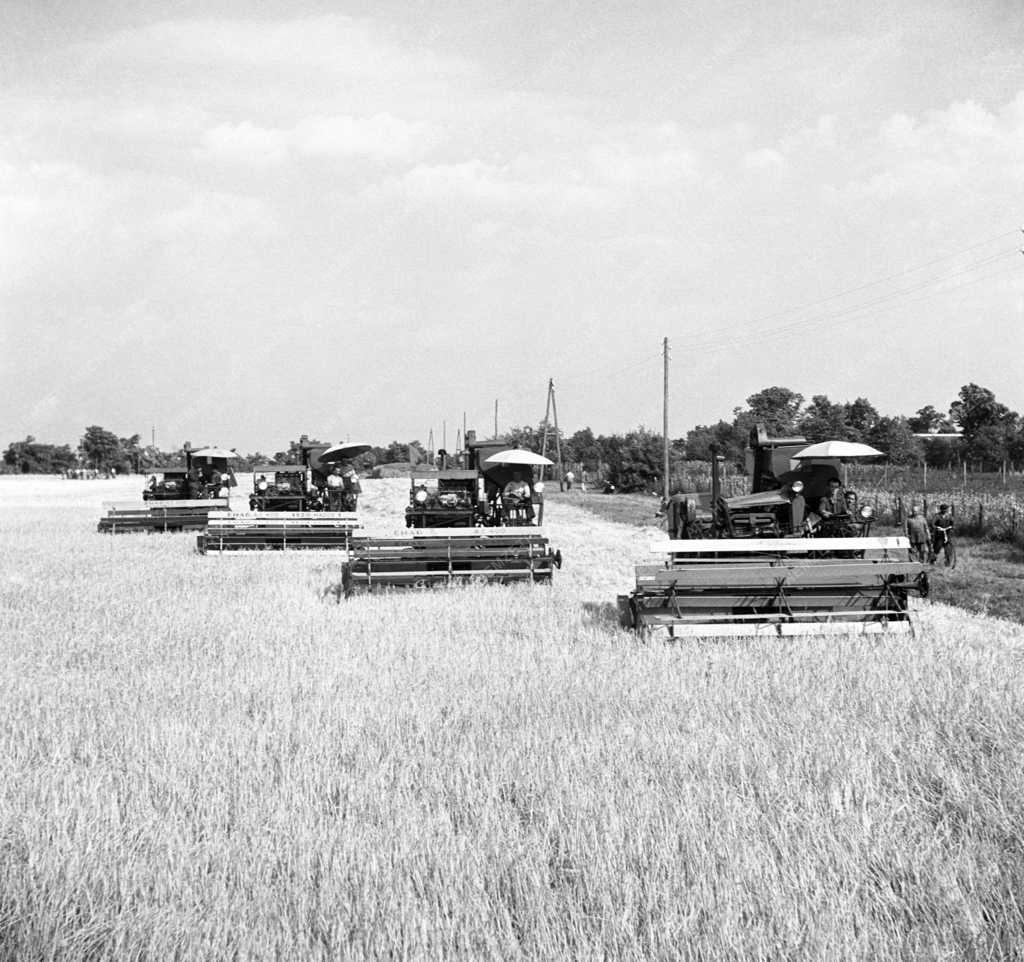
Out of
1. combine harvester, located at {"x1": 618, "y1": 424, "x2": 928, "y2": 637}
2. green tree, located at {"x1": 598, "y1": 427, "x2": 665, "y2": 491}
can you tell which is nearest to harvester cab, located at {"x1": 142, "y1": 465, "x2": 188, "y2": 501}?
combine harvester, located at {"x1": 618, "y1": 424, "x2": 928, "y2": 637}

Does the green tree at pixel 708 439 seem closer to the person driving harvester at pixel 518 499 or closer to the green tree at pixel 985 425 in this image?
the green tree at pixel 985 425

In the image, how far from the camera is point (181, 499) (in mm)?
26016

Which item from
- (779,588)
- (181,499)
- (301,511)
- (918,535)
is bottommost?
(779,588)

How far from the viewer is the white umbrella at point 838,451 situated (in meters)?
10.1

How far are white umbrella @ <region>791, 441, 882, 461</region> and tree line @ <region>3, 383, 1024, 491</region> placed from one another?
1287 cm

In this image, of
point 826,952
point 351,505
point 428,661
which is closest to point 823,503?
point 428,661

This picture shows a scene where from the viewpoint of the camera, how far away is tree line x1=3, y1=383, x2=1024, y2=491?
51.4 m

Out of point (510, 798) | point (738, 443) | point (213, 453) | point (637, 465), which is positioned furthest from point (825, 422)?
point (510, 798)

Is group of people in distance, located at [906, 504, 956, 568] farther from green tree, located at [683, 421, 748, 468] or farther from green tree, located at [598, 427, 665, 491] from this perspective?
green tree, located at [683, 421, 748, 468]

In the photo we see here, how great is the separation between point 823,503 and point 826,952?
8.44m

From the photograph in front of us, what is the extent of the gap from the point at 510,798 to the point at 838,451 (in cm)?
700

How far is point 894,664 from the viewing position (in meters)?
7.57

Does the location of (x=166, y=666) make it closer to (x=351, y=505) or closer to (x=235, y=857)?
(x=235, y=857)

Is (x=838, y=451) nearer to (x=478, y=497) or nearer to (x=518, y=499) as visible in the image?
(x=518, y=499)
